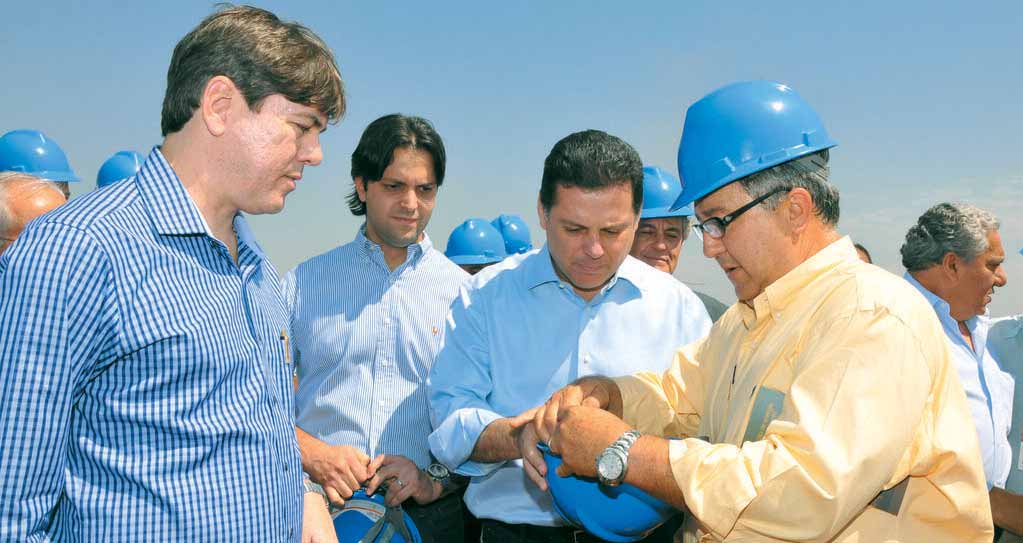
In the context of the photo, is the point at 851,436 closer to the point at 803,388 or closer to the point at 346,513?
the point at 803,388

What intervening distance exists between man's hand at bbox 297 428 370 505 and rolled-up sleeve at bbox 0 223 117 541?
1.92 meters

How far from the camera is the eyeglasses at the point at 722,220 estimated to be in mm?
2439

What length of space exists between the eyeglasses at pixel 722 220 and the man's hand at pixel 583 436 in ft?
2.36

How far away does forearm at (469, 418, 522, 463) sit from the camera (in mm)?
3039

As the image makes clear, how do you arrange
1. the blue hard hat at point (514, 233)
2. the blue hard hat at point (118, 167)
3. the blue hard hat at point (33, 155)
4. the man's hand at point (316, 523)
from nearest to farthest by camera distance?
the man's hand at point (316, 523), the blue hard hat at point (33, 155), the blue hard hat at point (118, 167), the blue hard hat at point (514, 233)

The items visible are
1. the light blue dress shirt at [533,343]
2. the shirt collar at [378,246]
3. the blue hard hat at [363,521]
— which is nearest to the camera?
the blue hard hat at [363,521]

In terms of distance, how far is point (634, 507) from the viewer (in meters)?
2.56

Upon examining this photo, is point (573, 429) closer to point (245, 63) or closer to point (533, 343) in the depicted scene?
point (533, 343)

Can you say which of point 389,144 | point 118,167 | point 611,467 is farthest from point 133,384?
point 118,167

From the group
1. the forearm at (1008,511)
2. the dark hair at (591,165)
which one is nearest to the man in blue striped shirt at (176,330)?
the dark hair at (591,165)

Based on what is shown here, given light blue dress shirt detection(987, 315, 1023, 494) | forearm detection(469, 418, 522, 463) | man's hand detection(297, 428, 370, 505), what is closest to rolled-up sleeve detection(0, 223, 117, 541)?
forearm detection(469, 418, 522, 463)

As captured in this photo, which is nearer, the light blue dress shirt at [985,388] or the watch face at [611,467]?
the watch face at [611,467]

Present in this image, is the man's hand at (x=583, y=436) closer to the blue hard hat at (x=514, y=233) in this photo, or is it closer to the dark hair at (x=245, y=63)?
the dark hair at (x=245, y=63)

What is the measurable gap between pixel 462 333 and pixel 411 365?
2.22 ft
